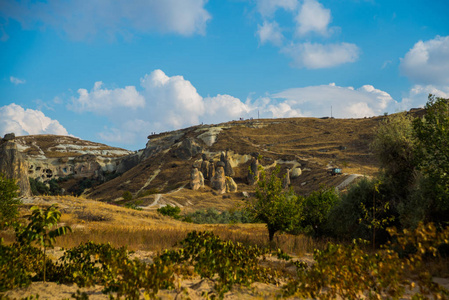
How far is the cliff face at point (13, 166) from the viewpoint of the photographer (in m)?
29.3

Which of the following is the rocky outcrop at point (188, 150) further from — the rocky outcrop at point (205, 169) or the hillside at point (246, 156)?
the rocky outcrop at point (205, 169)

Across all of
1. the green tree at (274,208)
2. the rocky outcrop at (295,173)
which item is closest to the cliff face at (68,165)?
the rocky outcrop at (295,173)

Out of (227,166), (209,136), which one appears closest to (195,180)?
(227,166)

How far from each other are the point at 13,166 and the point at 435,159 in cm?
3431

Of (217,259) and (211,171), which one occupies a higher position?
(211,171)

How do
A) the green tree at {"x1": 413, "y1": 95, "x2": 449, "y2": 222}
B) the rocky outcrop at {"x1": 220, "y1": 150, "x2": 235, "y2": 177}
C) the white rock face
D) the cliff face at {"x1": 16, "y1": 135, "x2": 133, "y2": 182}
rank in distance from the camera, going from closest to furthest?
the green tree at {"x1": 413, "y1": 95, "x2": 449, "y2": 222} < the rocky outcrop at {"x1": 220, "y1": 150, "x2": 235, "y2": 177} < the cliff face at {"x1": 16, "y1": 135, "x2": 133, "y2": 182} < the white rock face

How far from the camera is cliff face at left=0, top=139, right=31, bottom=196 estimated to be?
2933cm

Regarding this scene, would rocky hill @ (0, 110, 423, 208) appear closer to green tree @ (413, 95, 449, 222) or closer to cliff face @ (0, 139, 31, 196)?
cliff face @ (0, 139, 31, 196)

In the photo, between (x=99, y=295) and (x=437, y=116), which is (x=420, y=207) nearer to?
(x=437, y=116)

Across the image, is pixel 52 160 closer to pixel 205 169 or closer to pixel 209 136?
pixel 209 136

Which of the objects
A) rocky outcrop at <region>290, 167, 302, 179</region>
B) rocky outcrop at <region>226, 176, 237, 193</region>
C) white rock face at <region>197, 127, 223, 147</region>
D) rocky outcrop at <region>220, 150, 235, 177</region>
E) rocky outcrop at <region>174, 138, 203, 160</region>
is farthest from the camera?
white rock face at <region>197, 127, 223, 147</region>

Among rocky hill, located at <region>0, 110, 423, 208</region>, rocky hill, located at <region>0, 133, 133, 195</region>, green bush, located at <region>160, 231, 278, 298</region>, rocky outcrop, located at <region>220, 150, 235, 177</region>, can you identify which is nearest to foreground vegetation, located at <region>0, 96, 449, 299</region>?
Answer: green bush, located at <region>160, 231, 278, 298</region>

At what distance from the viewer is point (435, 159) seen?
10977 mm

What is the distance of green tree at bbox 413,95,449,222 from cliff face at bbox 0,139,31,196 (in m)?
32.2
